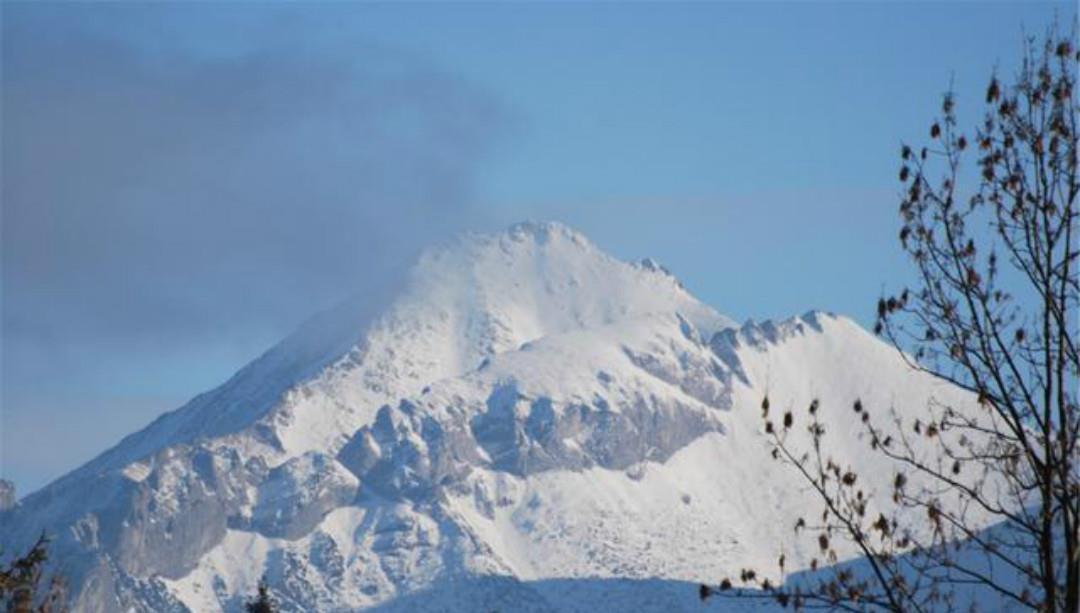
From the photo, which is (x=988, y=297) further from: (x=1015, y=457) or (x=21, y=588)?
(x=21, y=588)

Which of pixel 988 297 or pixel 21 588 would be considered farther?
pixel 21 588

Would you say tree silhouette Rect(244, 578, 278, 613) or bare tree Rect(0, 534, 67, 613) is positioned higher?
tree silhouette Rect(244, 578, 278, 613)

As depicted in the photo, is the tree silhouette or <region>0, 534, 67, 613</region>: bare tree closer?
<region>0, 534, 67, 613</region>: bare tree

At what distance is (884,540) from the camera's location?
27.4 metres

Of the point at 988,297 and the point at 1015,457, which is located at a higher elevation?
the point at 988,297

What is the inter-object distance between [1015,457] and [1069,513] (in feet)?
3.31

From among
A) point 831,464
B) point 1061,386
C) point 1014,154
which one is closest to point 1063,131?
point 1014,154

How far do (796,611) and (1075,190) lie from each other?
6064 mm

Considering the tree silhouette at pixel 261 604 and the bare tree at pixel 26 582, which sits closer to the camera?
the bare tree at pixel 26 582

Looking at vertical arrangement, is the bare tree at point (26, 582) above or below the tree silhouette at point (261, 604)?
below

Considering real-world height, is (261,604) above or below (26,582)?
above

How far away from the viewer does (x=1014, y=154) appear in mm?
28047

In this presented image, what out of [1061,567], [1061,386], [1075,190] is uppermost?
[1075,190]

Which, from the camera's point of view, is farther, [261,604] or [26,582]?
[261,604]
